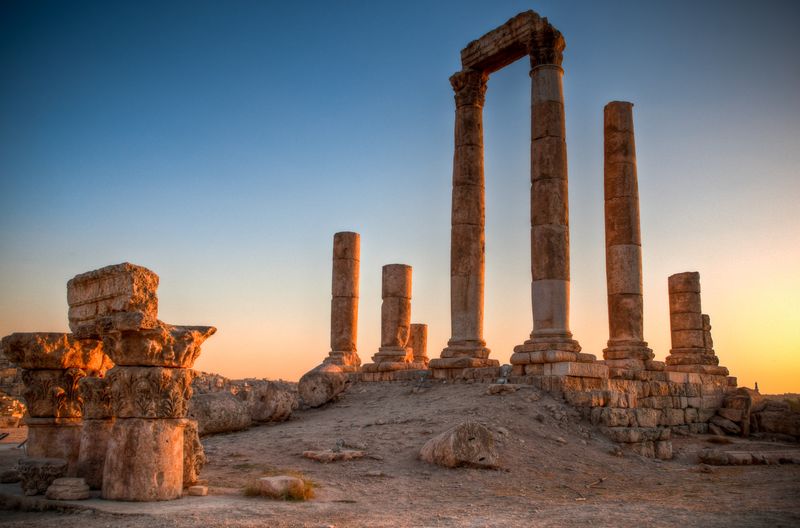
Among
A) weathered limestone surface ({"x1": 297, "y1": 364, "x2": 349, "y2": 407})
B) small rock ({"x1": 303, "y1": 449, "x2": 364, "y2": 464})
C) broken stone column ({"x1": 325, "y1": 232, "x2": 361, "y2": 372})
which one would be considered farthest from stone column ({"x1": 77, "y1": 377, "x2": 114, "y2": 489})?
broken stone column ({"x1": 325, "y1": 232, "x2": 361, "y2": 372})

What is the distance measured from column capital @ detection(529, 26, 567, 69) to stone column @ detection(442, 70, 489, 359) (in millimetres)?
2335

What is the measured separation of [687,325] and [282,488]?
735 inches

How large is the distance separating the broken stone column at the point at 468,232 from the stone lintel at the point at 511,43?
454 millimetres

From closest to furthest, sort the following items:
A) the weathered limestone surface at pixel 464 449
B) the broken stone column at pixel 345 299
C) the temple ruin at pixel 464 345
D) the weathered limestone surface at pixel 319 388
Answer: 1. the temple ruin at pixel 464 345
2. the weathered limestone surface at pixel 464 449
3. the weathered limestone surface at pixel 319 388
4. the broken stone column at pixel 345 299

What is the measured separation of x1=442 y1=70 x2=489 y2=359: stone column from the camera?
60.5 ft

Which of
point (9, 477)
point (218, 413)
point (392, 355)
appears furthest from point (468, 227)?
point (9, 477)

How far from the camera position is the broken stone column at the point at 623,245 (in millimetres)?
18562

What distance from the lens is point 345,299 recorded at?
24.0 m

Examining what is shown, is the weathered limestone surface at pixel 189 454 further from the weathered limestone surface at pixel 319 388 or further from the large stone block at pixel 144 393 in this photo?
the weathered limestone surface at pixel 319 388

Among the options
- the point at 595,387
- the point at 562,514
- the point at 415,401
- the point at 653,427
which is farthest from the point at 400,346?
the point at 562,514

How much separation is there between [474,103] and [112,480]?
14.8 meters

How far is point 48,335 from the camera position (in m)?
9.35

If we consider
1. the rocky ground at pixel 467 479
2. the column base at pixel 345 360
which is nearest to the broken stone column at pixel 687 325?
the rocky ground at pixel 467 479

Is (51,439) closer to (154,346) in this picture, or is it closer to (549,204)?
(154,346)
